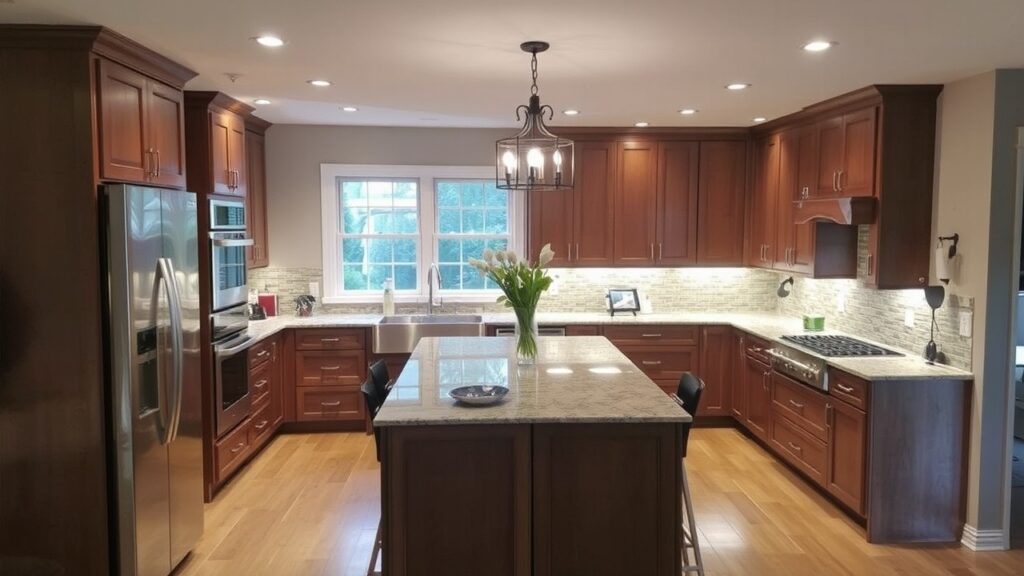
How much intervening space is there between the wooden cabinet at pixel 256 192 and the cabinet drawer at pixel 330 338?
0.68 metres

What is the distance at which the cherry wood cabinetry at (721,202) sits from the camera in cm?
591

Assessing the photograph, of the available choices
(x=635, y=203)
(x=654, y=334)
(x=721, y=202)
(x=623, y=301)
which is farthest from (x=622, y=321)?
(x=721, y=202)

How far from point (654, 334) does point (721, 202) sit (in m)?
1.32

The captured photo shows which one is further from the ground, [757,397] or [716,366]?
[716,366]

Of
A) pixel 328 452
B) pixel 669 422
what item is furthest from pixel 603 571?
pixel 328 452

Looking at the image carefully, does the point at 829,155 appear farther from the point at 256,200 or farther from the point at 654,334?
the point at 256,200

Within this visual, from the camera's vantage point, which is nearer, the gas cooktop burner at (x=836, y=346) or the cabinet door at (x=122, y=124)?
the cabinet door at (x=122, y=124)

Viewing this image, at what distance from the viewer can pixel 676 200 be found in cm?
591

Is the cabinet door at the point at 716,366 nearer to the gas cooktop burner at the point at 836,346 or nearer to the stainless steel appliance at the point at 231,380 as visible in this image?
the gas cooktop burner at the point at 836,346

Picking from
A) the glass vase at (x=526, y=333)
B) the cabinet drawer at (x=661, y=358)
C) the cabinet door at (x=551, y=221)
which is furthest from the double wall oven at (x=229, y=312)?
the cabinet drawer at (x=661, y=358)

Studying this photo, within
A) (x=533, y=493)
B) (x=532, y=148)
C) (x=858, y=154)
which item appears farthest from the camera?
(x=858, y=154)

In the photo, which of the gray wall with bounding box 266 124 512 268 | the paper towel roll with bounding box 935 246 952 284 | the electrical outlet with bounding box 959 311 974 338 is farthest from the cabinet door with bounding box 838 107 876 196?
the gray wall with bounding box 266 124 512 268

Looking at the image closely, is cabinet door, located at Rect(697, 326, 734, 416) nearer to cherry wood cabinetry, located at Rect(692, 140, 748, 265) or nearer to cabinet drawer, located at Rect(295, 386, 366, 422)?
cherry wood cabinetry, located at Rect(692, 140, 748, 265)

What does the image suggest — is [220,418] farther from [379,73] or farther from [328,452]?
[379,73]
